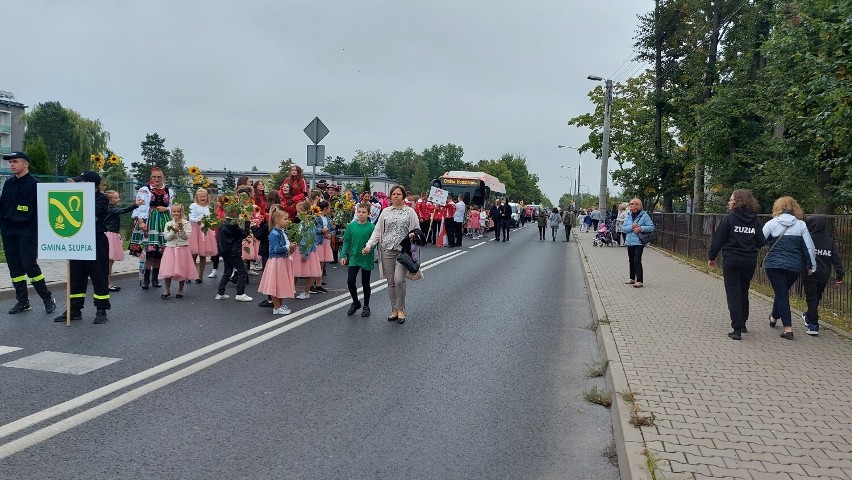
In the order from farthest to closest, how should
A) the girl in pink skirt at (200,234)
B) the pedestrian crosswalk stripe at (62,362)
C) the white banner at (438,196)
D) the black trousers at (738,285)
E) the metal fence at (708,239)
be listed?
the white banner at (438,196) < the girl in pink skirt at (200,234) < the metal fence at (708,239) < the black trousers at (738,285) < the pedestrian crosswalk stripe at (62,362)

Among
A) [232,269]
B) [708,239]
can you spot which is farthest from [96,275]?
[708,239]

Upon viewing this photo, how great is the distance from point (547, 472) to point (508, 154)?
138m

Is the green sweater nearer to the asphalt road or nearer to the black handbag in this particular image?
the black handbag

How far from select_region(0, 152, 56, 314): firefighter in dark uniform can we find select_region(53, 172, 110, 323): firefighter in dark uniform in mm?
681

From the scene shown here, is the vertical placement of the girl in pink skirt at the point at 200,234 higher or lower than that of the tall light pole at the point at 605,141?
lower

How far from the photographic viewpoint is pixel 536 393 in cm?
601

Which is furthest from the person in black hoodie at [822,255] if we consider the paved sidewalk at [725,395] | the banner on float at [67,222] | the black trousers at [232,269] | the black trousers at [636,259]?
the banner on float at [67,222]

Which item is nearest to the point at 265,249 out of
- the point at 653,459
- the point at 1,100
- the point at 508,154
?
the point at 653,459

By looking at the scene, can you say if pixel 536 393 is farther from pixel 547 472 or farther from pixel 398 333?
pixel 398 333

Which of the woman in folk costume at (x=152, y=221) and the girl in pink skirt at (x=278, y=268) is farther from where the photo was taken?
the woman in folk costume at (x=152, y=221)

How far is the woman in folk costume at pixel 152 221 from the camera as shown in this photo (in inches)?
440

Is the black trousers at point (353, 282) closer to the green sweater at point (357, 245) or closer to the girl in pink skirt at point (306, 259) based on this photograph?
the green sweater at point (357, 245)

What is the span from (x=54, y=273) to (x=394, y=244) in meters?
7.15

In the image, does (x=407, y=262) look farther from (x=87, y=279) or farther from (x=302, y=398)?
(x=87, y=279)
